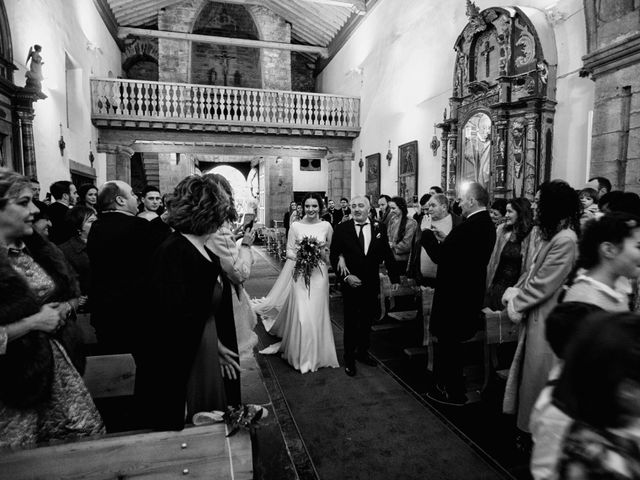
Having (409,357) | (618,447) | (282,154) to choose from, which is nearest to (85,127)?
(282,154)

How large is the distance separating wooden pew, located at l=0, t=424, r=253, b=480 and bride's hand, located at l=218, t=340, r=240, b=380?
1.42 ft

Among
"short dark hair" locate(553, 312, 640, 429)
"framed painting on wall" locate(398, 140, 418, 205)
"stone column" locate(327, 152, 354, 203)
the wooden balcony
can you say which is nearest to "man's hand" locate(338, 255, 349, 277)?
Answer: "short dark hair" locate(553, 312, 640, 429)

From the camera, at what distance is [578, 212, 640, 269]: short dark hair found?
69.4 inches

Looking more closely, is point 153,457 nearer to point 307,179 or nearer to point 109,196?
point 109,196

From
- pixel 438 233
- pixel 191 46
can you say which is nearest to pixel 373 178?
pixel 438 233

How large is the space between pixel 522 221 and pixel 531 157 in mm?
2743

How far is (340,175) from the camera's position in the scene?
48.5 feet

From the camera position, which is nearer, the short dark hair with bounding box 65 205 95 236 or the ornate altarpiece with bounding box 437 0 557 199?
the short dark hair with bounding box 65 205 95 236

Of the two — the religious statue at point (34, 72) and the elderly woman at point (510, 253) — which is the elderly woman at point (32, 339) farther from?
the religious statue at point (34, 72)

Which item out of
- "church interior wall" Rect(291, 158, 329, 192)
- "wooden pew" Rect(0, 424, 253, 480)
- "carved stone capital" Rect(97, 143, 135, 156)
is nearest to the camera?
"wooden pew" Rect(0, 424, 253, 480)

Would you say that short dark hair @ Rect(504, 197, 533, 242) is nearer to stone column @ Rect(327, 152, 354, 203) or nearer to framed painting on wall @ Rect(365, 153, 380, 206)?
framed painting on wall @ Rect(365, 153, 380, 206)

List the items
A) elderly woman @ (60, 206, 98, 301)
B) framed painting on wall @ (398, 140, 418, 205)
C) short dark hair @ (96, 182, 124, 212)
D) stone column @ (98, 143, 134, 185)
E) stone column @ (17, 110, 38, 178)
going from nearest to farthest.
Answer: short dark hair @ (96, 182, 124, 212) → elderly woman @ (60, 206, 98, 301) → stone column @ (17, 110, 38, 178) → framed painting on wall @ (398, 140, 418, 205) → stone column @ (98, 143, 134, 185)

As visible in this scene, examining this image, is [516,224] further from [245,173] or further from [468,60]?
[245,173]

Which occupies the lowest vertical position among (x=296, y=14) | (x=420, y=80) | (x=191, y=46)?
(x=420, y=80)
